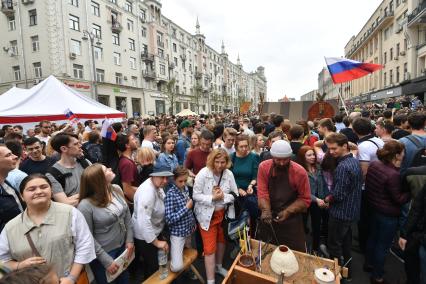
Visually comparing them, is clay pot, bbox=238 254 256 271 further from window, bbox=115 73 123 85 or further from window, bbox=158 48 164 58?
window, bbox=158 48 164 58

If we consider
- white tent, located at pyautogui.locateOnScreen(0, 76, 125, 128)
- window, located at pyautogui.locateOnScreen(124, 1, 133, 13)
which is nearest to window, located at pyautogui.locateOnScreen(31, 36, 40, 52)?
window, located at pyautogui.locateOnScreen(124, 1, 133, 13)

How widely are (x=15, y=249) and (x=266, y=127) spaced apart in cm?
663

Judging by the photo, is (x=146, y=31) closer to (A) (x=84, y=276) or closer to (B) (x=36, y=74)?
(B) (x=36, y=74)

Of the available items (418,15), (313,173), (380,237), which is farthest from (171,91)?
(380,237)

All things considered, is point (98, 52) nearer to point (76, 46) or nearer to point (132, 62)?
point (76, 46)

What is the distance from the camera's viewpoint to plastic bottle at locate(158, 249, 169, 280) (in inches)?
125

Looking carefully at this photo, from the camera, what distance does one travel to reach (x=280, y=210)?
3158 millimetres

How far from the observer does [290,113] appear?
13930 mm

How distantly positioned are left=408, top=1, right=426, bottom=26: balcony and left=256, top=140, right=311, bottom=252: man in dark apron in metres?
30.9

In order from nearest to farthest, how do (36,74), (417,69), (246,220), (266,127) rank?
(246,220) → (266,127) → (36,74) → (417,69)

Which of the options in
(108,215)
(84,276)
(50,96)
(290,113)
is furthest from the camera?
(290,113)

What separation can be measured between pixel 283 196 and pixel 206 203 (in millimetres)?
1077

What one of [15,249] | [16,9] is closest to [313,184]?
[15,249]

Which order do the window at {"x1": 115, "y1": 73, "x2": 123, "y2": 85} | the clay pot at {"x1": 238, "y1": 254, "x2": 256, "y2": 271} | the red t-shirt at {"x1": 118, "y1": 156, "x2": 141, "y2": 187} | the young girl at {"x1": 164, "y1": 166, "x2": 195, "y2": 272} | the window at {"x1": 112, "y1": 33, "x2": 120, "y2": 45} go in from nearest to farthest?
the clay pot at {"x1": 238, "y1": 254, "x2": 256, "y2": 271}, the young girl at {"x1": 164, "y1": 166, "x2": 195, "y2": 272}, the red t-shirt at {"x1": 118, "y1": 156, "x2": 141, "y2": 187}, the window at {"x1": 112, "y1": 33, "x2": 120, "y2": 45}, the window at {"x1": 115, "y1": 73, "x2": 123, "y2": 85}
